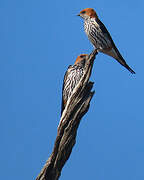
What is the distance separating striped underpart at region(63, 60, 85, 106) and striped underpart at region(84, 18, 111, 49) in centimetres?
62

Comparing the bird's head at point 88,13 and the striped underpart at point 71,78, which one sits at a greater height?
the bird's head at point 88,13

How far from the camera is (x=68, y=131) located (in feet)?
16.2

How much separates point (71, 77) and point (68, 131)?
145cm

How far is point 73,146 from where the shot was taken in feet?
16.4

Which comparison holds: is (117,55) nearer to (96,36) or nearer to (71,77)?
(96,36)

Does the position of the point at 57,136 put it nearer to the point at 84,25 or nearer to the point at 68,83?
the point at 68,83

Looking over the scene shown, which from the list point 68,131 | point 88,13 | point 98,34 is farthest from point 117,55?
point 68,131

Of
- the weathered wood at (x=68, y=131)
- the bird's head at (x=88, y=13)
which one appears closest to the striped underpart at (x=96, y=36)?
the bird's head at (x=88, y=13)

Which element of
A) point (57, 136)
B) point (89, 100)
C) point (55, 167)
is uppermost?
point (89, 100)

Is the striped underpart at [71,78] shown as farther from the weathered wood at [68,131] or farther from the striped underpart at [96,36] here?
the weathered wood at [68,131]

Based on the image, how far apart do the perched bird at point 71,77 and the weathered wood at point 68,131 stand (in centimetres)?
108

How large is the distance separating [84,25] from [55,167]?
245 cm

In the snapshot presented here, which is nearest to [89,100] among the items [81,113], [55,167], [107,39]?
[81,113]

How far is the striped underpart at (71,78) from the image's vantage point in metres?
6.10
